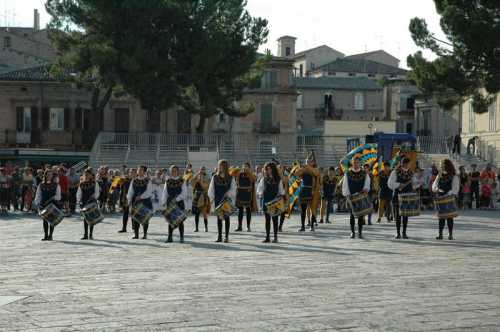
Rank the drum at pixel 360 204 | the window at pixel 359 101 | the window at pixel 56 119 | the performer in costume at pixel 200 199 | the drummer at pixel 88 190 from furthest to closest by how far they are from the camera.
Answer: the window at pixel 359 101
the window at pixel 56 119
the performer in costume at pixel 200 199
the drummer at pixel 88 190
the drum at pixel 360 204

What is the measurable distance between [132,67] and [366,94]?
38897 mm

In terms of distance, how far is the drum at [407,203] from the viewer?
62.1ft

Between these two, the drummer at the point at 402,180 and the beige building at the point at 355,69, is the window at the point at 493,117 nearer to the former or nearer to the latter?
the drummer at the point at 402,180

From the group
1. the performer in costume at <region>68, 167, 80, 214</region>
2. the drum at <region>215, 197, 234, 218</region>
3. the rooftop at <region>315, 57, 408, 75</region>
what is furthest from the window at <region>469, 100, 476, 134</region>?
the drum at <region>215, 197, 234, 218</region>

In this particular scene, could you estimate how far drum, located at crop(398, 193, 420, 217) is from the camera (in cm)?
1892

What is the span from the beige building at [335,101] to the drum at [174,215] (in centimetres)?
5675

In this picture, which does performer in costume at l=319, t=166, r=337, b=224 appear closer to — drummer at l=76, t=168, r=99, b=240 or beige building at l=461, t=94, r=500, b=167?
drummer at l=76, t=168, r=99, b=240

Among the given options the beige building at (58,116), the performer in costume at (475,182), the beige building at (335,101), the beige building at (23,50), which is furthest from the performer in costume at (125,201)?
the beige building at (335,101)

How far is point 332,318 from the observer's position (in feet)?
29.3

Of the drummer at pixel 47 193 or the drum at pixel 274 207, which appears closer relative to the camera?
the drum at pixel 274 207

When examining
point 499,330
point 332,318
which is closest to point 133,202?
point 332,318

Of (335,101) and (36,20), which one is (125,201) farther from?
(36,20)

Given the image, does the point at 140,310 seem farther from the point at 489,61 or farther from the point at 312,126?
the point at 312,126

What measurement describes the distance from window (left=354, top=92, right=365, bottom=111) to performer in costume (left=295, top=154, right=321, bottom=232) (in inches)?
2177
